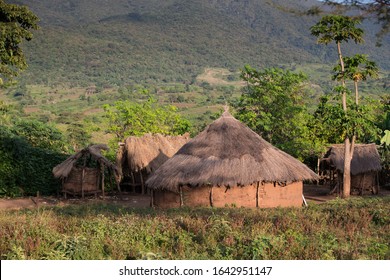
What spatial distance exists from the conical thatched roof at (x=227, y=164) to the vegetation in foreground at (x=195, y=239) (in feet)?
27.3

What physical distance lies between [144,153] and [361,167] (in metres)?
11.2

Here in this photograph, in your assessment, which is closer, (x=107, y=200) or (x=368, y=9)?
(x=368, y=9)

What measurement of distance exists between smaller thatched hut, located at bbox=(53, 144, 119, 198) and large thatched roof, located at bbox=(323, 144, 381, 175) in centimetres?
1111

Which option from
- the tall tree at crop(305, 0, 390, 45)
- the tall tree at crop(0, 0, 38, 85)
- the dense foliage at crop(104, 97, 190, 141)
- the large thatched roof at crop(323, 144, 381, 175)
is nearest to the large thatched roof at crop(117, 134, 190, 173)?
the dense foliage at crop(104, 97, 190, 141)

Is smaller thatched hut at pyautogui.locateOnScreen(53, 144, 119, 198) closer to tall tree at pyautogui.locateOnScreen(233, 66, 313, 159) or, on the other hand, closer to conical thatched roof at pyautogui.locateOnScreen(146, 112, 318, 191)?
conical thatched roof at pyautogui.locateOnScreen(146, 112, 318, 191)

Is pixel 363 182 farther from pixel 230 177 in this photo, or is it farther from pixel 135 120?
pixel 135 120

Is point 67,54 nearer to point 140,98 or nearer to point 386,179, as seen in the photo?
point 140,98

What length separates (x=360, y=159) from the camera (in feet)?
88.1

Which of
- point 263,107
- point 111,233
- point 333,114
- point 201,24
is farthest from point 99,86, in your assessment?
point 111,233

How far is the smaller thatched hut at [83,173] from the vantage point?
974 inches

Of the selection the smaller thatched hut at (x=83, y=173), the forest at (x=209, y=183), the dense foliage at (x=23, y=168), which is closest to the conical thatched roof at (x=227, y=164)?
the forest at (x=209, y=183)

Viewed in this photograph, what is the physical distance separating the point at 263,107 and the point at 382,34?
22735 mm

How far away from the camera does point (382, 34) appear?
857 centimetres

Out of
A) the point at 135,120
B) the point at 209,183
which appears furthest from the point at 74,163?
the point at 135,120
